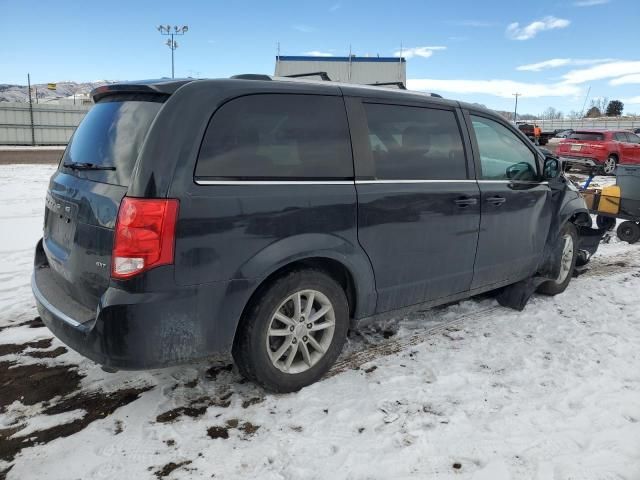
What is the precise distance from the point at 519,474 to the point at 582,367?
1.42 m

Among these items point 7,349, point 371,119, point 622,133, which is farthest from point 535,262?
point 622,133

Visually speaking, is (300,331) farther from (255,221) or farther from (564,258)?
(564,258)

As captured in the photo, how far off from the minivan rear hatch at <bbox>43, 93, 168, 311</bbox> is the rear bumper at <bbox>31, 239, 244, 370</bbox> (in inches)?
5.2

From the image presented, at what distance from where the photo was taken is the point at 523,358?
12.0 ft

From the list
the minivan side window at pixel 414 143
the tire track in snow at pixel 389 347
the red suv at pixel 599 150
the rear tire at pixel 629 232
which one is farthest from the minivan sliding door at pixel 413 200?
the red suv at pixel 599 150

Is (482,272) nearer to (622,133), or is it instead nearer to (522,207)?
(522,207)

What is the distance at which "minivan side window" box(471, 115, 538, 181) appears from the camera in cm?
408

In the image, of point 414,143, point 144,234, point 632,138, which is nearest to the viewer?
point 144,234

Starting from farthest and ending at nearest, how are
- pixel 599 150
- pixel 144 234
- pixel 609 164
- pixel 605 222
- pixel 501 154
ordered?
1. pixel 609 164
2. pixel 599 150
3. pixel 605 222
4. pixel 501 154
5. pixel 144 234

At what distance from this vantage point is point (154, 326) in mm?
2539

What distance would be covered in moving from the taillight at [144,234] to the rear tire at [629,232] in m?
7.60

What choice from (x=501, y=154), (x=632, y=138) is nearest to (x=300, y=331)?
(x=501, y=154)

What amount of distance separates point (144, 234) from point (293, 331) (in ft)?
3.56

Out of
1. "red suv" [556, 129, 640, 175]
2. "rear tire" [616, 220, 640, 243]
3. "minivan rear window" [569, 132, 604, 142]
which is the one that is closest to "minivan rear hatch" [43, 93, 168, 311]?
"rear tire" [616, 220, 640, 243]
